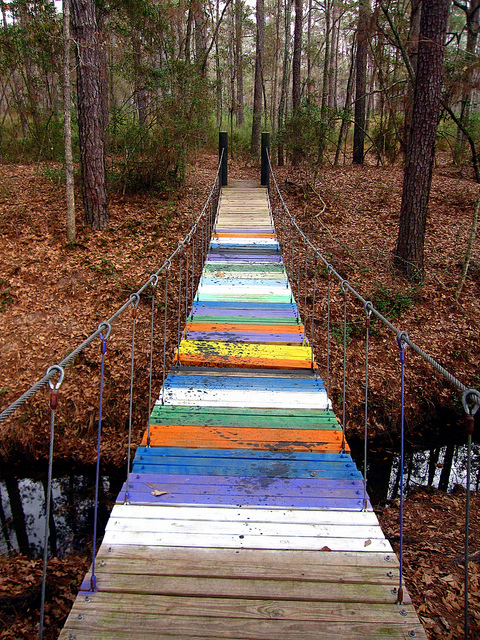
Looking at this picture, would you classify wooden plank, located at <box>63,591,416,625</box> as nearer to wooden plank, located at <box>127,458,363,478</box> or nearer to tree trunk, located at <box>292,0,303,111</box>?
wooden plank, located at <box>127,458,363,478</box>

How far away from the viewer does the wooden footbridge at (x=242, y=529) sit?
1.86 metres

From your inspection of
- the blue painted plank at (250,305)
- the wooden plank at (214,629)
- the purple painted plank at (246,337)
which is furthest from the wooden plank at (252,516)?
the blue painted plank at (250,305)

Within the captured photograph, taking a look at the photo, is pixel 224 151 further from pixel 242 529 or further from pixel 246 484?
pixel 242 529

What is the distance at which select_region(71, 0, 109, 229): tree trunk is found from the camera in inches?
287

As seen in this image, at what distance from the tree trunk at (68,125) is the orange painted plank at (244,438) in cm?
551

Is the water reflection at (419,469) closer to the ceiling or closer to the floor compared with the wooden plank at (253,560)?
closer to the floor

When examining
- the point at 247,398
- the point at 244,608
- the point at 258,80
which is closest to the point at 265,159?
the point at 258,80

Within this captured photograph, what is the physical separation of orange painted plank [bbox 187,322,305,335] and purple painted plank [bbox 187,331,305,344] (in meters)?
0.09

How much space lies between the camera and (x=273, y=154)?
14820mm

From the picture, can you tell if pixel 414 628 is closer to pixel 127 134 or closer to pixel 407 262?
pixel 407 262

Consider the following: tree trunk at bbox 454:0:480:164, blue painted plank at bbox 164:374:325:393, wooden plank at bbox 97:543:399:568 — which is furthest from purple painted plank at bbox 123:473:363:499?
tree trunk at bbox 454:0:480:164

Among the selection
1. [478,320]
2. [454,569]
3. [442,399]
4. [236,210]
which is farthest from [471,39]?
[454,569]

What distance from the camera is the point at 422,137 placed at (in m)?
6.98

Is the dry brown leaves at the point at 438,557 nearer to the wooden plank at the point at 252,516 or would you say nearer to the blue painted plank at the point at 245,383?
the wooden plank at the point at 252,516
